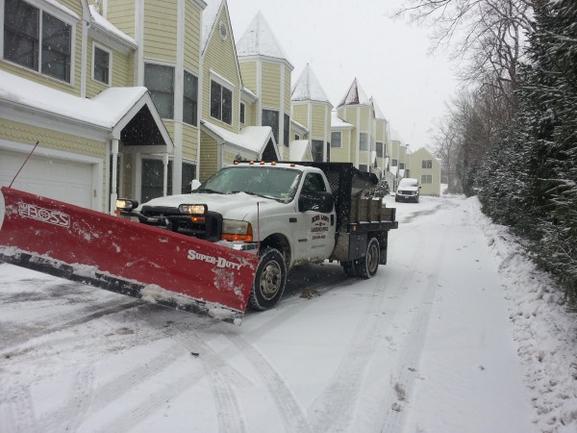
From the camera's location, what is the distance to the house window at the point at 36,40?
432 inches

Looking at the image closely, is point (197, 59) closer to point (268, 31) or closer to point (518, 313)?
point (268, 31)

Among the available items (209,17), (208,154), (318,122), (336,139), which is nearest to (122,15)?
(209,17)

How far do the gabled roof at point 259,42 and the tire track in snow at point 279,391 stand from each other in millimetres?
22137

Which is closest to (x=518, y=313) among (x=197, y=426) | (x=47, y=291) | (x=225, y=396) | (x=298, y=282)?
(x=298, y=282)

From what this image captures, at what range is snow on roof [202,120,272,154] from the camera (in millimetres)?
18562

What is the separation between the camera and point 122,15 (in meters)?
16.1

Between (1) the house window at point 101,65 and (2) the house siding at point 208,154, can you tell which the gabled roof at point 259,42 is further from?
(1) the house window at point 101,65

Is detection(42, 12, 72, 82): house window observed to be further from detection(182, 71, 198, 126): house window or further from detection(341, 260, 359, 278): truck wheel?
detection(341, 260, 359, 278): truck wheel

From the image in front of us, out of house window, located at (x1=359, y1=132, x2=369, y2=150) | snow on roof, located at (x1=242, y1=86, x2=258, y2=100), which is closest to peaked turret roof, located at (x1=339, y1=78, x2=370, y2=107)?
house window, located at (x1=359, y1=132, x2=369, y2=150)

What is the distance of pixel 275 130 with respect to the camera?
2620cm

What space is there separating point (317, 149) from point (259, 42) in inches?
546

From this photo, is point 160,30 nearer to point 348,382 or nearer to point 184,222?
point 184,222

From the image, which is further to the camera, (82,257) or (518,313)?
(518,313)

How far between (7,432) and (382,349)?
11.3 feet
